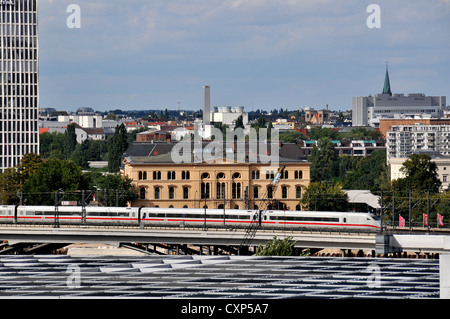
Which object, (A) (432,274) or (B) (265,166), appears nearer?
(A) (432,274)

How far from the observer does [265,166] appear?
106688 millimetres

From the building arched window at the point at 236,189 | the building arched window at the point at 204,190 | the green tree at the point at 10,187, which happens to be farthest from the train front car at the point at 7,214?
the building arched window at the point at 236,189

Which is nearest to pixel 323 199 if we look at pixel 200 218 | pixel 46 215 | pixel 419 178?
pixel 419 178

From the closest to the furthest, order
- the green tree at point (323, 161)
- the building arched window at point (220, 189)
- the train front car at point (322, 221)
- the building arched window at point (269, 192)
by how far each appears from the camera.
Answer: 1. the train front car at point (322, 221)
2. the building arched window at point (269, 192)
3. the building arched window at point (220, 189)
4. the green tree at point (323, 161)

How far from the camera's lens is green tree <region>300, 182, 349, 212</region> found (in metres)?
102

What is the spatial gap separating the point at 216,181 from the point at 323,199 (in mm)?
12098

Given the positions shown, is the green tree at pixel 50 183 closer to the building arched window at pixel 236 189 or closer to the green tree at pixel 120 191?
the green tree at pixel 120 191

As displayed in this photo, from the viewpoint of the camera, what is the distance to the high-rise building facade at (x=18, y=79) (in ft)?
470

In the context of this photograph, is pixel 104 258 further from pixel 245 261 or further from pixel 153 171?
pixel 153 171

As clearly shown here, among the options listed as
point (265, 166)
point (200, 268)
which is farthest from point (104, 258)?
point (265, 166)

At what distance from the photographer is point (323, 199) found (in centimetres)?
10181

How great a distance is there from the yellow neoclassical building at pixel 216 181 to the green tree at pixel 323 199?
75.4 inches

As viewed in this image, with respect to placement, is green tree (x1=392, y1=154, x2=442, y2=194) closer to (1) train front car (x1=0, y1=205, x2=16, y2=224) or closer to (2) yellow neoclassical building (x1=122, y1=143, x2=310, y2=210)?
(2) yellow neoclassical building (x1=122, y1=143, x2=310, y2=210)

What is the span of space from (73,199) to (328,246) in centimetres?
3663
